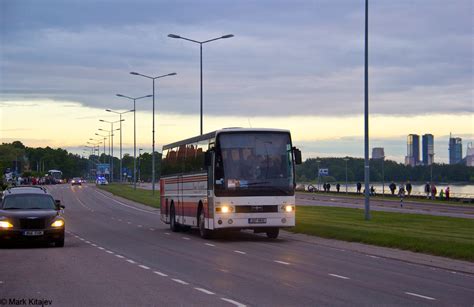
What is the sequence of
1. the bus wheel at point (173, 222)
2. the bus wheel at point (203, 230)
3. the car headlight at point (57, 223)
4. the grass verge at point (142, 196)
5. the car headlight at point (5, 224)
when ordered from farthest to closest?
the grass verge at point (142, 196)
the bus wheel at point (173, 222)
the bus wheel at point (203, 230)
the car headlight at point (57, 223)
the car headlight at point (5, 224)

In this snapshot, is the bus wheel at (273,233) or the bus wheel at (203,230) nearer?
the bus wheel at (273,233)

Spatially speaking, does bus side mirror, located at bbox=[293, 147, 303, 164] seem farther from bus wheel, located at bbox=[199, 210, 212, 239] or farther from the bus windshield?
bus wheel, located at bbox=[199, 210, 212, 239]

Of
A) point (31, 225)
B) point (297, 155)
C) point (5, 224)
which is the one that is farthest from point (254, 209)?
point (5, 224)

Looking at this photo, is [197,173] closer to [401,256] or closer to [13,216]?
[13,216]

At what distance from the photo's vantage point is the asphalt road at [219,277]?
14.0 m

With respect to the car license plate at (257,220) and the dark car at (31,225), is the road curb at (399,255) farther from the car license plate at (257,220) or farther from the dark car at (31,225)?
the dark car at (31,225)

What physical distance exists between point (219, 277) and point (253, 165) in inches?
444

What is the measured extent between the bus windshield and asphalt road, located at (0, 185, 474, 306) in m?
2.02

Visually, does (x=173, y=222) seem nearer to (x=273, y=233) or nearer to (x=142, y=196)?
(x=273, y=233)

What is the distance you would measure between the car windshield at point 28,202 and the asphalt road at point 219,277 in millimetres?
1241

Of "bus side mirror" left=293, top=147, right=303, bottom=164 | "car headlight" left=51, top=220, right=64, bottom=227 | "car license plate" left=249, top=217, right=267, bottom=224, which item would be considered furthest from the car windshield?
"bus side mirror" left=293, top=147, right=303, bottom=164

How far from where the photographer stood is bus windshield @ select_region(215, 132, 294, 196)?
28.1 metres

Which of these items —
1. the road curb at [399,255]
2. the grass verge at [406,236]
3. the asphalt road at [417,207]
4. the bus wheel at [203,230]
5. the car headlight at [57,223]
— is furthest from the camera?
the asphalt road at [417,207]

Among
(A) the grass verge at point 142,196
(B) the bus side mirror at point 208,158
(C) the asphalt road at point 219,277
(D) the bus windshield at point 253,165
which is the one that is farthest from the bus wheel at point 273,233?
(A) the grass verge at point 142,196
